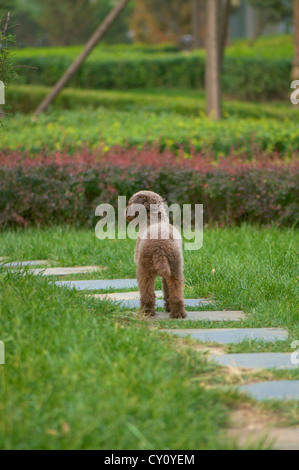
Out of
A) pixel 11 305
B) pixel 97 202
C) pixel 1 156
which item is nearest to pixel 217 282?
pixel 11 305

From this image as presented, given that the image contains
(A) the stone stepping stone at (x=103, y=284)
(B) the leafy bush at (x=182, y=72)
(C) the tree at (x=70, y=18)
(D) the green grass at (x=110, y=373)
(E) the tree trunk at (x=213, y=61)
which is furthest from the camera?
(C) the tree at (x=70, y=18)

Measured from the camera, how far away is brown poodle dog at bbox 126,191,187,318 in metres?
4.09

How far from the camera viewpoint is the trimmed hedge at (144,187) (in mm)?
7762

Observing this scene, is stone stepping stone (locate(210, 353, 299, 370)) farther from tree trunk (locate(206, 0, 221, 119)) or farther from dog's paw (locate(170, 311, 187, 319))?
tree trunk (locate(206, 0, 221, 119))

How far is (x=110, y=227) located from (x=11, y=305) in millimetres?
4278

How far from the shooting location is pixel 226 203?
7914mm

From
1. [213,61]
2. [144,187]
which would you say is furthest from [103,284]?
[213,61]

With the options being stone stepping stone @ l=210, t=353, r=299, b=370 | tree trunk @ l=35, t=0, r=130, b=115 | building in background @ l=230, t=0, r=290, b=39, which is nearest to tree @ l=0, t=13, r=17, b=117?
stone stepping stone @ l=210, t=353, r=299, b=370

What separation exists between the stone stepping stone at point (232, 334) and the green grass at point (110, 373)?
9cm

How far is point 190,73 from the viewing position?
22.4m

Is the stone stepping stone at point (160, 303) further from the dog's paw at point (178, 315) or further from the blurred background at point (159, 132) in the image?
the blurred background at point (159, 132)

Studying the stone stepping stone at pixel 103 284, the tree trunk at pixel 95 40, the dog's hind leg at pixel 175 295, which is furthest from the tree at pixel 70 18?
the dog's hind leg at pixel 175 295

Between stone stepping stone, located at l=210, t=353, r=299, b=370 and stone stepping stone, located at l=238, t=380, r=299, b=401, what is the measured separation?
187mm

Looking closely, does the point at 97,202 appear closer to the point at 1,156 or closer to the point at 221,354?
the point at 1,156
